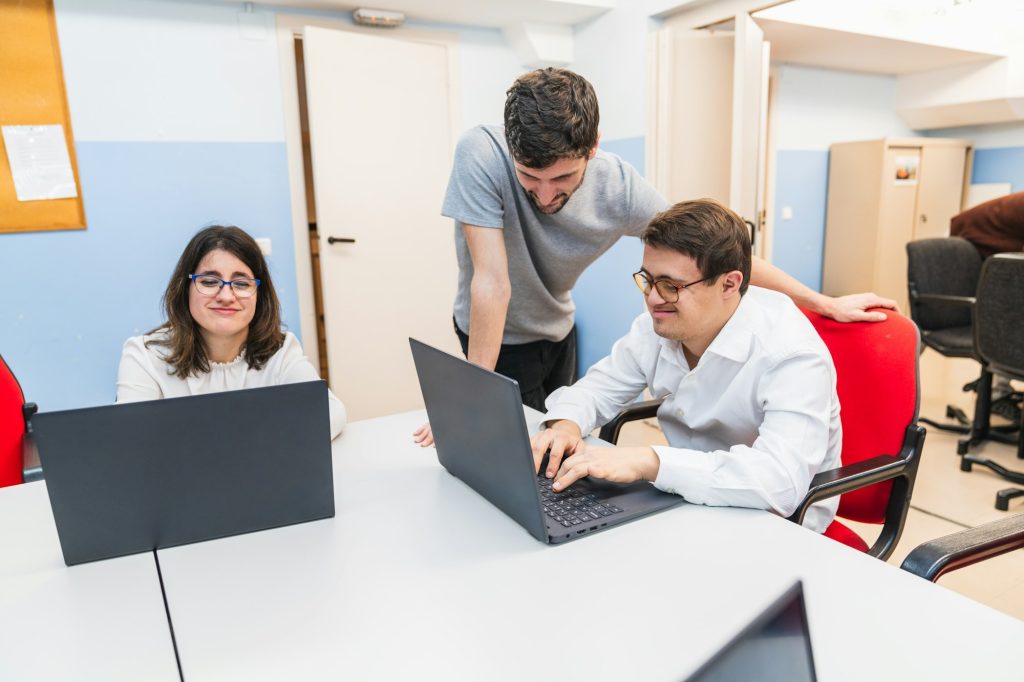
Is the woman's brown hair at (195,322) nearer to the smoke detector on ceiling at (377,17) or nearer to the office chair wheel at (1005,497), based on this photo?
the smoke detector on ceiling at (377,17)

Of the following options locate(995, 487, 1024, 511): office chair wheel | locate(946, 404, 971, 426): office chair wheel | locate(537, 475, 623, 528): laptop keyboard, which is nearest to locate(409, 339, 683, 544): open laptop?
locate(537, 475, 623, 528): laptop keyboard

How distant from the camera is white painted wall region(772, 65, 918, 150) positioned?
523 cm

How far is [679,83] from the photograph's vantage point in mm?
3383

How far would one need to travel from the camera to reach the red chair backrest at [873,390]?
1312 mm

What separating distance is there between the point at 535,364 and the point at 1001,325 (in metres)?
1.93

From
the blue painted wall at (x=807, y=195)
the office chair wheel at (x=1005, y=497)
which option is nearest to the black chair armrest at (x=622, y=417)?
the office chair wheel at (x=1005, y=497)

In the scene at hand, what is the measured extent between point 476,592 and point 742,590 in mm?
343

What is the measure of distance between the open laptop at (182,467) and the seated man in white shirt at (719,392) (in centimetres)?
44

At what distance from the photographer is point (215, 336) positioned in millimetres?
1631

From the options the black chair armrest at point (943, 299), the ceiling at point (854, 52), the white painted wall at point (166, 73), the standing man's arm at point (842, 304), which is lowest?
the black chair armrest at point (943, 299)

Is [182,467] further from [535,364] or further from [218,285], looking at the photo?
[535,364]

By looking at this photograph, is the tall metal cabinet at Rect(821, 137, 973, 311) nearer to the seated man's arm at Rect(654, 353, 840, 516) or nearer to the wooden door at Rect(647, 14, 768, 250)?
the wooden door at Rect(647, 14, 768, 250)

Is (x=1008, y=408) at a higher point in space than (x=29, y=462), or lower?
lower

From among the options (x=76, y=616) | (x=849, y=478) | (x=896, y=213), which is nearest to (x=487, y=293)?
(x=849, y=478)
